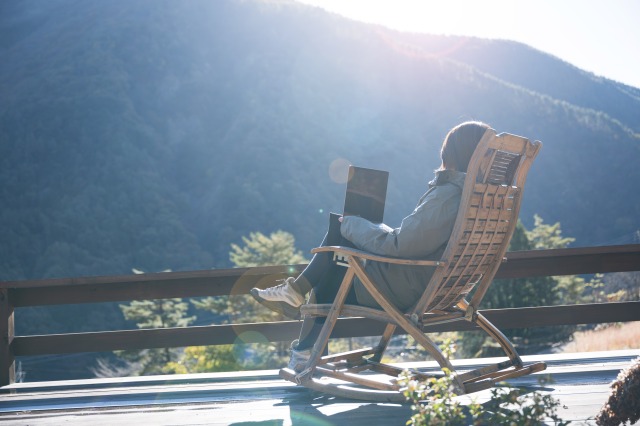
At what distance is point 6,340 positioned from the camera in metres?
3.72

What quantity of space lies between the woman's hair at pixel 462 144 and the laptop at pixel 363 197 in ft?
1.13

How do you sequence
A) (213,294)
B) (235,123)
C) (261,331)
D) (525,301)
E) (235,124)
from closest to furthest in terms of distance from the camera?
(213,294), (261,331), (525,301), (235,124), (235,123)

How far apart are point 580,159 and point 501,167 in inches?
2486

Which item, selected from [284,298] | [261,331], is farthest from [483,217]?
[261,331]

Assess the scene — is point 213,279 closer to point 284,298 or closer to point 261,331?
point 261,331

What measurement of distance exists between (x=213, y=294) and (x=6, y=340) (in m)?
1.23

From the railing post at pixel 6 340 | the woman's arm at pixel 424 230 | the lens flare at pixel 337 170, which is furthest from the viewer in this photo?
the lens flare at pixel 337 170

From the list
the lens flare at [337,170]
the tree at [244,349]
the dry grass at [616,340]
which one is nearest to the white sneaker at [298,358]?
the dry grass at [616,340]

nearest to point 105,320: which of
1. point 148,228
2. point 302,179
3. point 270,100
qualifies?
point 148,228

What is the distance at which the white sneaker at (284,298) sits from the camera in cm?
286

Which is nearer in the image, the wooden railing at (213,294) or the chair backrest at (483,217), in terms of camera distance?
the chair backrest at (483,217)

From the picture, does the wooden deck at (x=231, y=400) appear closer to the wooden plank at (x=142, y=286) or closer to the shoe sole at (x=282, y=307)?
the shoe sole at (x=282, y=307)

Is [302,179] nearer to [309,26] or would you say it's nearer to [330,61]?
[330,61]

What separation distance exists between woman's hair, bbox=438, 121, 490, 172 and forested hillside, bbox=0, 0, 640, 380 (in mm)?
46276
